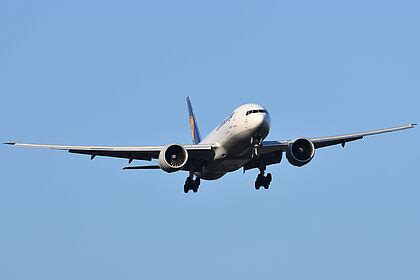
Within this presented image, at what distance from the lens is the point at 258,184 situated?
6444 cm

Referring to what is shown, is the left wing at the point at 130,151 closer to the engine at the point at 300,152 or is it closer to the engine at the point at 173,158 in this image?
the engine at the point at 173,158

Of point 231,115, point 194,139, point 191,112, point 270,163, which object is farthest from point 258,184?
point 191,112

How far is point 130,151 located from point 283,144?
8587 millimetres

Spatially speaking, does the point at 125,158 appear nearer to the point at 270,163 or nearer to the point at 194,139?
the point at 270,163

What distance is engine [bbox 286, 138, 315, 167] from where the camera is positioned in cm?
6125

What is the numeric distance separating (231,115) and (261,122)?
3.49m

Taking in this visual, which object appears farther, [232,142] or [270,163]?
[270,163]

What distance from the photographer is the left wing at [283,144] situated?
61812mm

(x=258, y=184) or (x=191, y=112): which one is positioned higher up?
(x=191, y=112)

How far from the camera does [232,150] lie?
59.8 metres

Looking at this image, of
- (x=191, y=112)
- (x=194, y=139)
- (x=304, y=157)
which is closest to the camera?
(x=304, y=157)

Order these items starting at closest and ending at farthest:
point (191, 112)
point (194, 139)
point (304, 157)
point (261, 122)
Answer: point (261, 122) < point (304, 157) < point (194, 139) < point (191, 112)

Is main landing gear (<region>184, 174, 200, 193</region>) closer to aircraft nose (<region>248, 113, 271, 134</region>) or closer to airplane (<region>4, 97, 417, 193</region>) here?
airplane (<region>4, 97, 417, 193</region>)

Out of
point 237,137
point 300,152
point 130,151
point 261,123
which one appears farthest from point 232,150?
point 130,151
